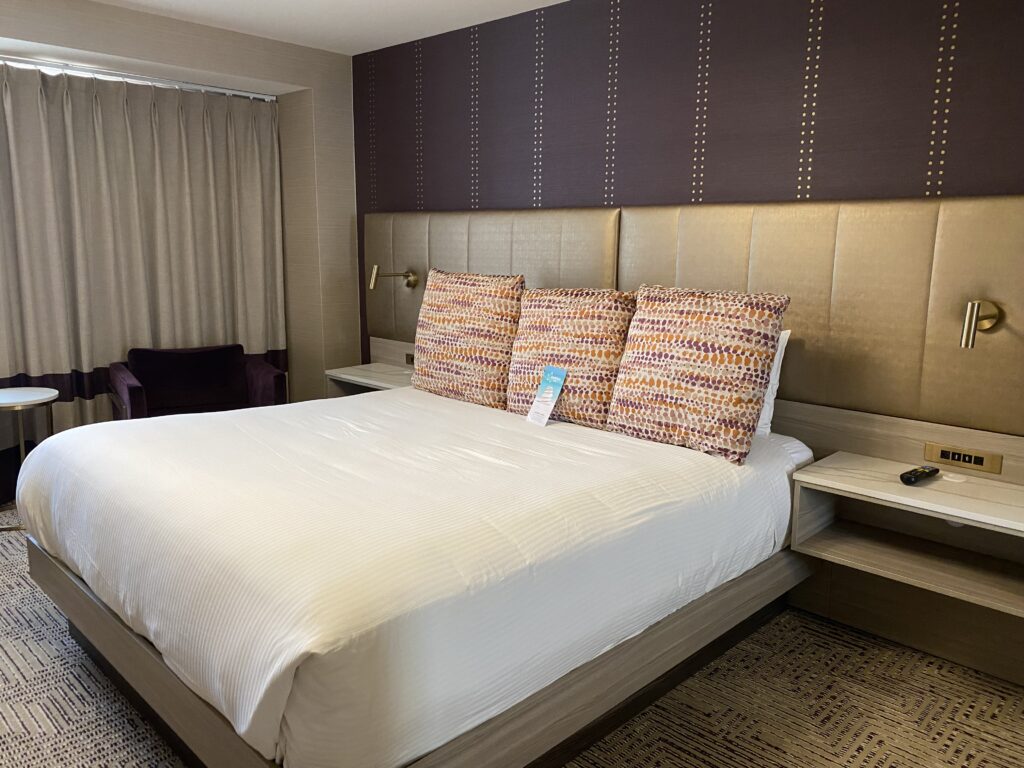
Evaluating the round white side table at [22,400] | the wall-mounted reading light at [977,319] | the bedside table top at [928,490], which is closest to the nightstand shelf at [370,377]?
the round white side table at [22,400]

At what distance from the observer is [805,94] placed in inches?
106

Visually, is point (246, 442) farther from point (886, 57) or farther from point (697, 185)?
point (886, 57)

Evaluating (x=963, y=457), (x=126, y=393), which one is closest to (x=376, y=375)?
(x=126, y=393)

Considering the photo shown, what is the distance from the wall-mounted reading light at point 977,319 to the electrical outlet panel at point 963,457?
1.12 ft

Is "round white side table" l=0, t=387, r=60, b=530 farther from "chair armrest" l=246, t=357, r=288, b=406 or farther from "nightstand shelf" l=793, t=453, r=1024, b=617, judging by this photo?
"nightstand shelf" l=793, t=453, r=1024, b=617

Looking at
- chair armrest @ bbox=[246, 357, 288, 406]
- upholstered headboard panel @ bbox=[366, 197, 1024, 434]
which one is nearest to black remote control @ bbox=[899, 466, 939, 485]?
upholstered headboard panel @ bbox=[366, 197, 1024, 434]

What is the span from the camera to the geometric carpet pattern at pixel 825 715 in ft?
6.50

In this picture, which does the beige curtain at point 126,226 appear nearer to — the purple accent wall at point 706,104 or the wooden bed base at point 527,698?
the purple accent wall at point 706,104

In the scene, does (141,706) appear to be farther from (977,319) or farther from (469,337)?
(977,319)

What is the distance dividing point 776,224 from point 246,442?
1948 mm

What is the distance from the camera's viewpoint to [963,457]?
2.41 meters

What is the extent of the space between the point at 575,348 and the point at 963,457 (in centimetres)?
130

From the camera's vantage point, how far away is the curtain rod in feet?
12.1

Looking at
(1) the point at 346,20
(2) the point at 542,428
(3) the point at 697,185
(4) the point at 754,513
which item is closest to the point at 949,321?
(4) the point at 754,513
